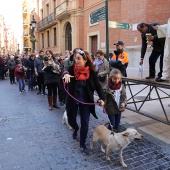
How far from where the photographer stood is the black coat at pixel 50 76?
249 inches

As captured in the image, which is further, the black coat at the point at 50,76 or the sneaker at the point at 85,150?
the black coat at the point at 50,76

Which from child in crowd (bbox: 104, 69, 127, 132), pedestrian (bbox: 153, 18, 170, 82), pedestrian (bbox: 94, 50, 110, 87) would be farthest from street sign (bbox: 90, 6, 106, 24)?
child in crowd (bbox: 104, 69, 127, 132)

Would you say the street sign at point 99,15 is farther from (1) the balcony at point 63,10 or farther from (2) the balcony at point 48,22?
(2) the balcony at point 48,22

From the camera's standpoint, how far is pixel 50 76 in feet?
20.9

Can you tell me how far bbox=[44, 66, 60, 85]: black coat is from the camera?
20.7 feet

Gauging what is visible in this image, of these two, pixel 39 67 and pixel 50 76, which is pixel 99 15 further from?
pixel 39 67

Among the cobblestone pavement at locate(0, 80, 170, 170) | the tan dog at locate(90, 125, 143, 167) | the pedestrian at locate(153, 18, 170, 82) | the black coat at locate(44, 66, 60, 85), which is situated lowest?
the cobblestone pavement at locate(0, 80, 170, 170)

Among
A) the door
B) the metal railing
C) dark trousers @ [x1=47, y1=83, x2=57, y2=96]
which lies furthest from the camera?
the metal railing

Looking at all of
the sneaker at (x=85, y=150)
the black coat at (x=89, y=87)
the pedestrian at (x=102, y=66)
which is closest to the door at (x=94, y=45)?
the pedestrian at (x=102, y=66)

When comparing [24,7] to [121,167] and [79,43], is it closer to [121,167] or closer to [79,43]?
[79,43]

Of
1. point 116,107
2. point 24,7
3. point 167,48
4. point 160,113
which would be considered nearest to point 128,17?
point 160,113

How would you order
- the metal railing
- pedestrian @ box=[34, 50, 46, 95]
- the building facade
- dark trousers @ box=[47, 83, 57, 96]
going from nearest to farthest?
A: dark trousers @ box=[47, 83, 57, 96] → pedestrian @ box=[34, 50, 46, 95] → the building facade → the metal railing

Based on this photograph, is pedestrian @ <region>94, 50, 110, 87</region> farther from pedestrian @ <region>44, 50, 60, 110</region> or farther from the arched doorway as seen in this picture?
the arched doorway

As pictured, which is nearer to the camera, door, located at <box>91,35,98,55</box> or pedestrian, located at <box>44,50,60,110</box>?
pedestrian, located at <box>44,50,60,110</box>
